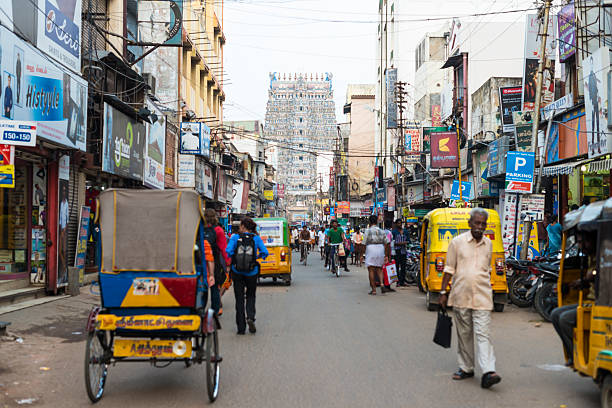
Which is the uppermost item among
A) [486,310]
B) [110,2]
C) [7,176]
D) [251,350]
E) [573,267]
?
[110,2]

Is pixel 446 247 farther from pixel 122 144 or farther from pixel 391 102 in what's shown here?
pixel 391 102

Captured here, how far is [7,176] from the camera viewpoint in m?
10.2

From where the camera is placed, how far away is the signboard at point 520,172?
16641mm

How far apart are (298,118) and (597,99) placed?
125 metres

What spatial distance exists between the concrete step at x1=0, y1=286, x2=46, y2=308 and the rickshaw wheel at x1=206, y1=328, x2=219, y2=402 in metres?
8.07

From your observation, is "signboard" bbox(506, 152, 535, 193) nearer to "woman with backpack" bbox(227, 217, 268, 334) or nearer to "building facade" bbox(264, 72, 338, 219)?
"woman with backpack" bbox(227, 217, 268, 334)

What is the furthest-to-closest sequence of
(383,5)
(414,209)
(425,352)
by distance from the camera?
1. (383,5)
2. (414,209)
3. (425,352)

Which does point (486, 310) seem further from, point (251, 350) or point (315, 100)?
point (315, 100)

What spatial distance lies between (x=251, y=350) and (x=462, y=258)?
3460 millimetres

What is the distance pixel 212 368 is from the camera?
20.4ft

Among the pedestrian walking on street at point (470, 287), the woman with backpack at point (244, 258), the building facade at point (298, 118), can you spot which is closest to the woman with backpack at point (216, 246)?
the woman with backpack at point (244, 258)

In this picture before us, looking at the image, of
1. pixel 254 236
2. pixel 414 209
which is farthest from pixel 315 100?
pixel 254 236

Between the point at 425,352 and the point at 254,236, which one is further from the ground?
the point at 254,236

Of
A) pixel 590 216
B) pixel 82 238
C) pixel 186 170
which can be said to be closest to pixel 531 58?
pixel 186 170
